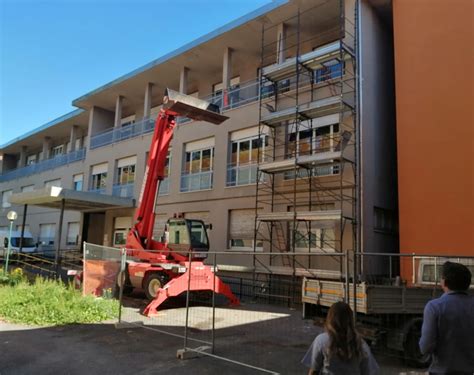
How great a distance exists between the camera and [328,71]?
16656 millimetres

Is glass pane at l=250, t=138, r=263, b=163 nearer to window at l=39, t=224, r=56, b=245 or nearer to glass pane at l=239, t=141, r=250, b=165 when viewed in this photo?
glass pane at l=239, t=141, r=250, b=165

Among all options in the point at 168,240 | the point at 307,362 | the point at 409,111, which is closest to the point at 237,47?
the point at 409,111

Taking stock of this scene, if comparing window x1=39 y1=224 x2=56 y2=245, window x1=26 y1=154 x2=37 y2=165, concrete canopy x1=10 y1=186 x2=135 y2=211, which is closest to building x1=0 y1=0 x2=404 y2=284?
concrete canopy x1=10 y1=186 x2=135 y2=211

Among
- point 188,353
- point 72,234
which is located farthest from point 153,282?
point 72,234

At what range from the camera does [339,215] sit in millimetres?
13695

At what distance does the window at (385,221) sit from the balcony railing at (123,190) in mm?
13983

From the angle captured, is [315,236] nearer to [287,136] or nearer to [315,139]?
[315,139]

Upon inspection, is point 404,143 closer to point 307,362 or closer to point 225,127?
point 225,127

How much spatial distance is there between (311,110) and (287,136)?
2094 mm

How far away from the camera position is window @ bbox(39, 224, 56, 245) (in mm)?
32903

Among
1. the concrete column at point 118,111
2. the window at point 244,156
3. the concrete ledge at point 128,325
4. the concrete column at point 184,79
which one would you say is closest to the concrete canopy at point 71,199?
the concrete column at point 118,111

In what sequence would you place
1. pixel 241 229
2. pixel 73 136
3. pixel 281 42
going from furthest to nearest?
pixel 73 136 < pixel 241 229 < pixel 281 42

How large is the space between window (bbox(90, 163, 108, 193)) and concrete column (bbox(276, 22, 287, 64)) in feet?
47.0

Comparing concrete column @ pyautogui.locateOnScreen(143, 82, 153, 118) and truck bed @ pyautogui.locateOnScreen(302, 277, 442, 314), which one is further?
concrete column @ pyautogui.locateOnScreen(143, 82, 153, 118)
